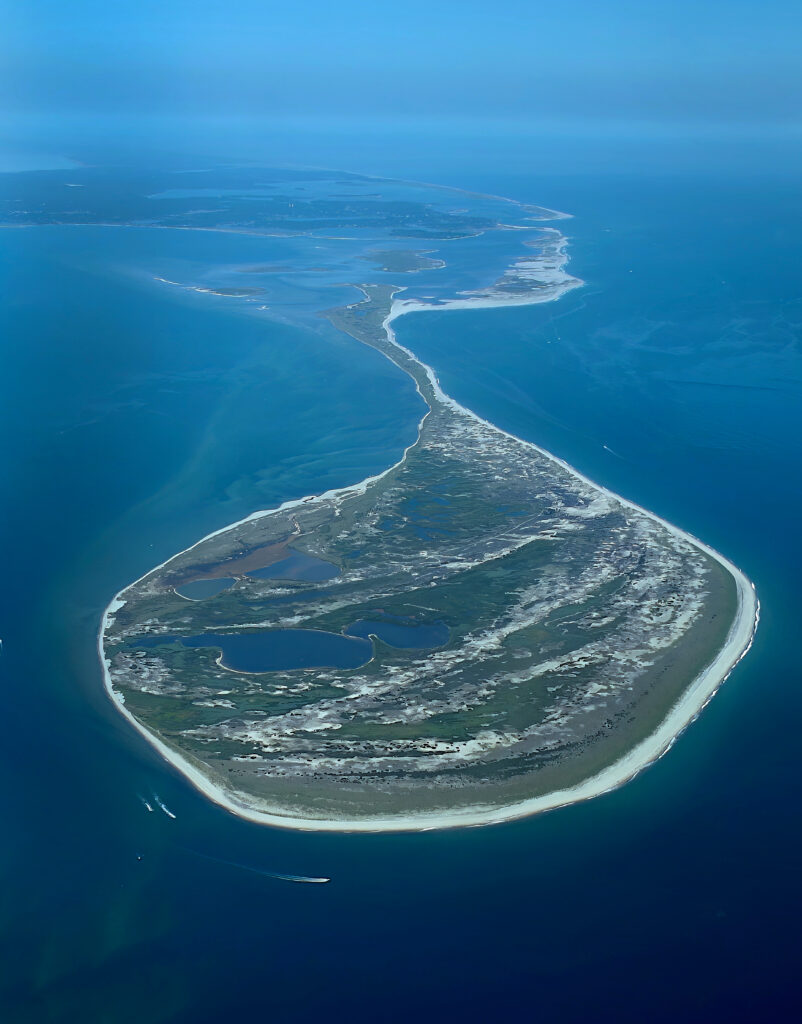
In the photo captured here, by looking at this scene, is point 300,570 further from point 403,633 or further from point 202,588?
point 403,633

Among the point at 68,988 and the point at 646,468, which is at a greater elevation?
the point at 646,468

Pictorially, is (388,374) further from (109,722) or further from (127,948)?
(127,948)

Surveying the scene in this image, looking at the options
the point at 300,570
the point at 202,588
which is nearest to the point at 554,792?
the point at 300,570

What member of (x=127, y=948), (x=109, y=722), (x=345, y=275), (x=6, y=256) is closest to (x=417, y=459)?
(x=109, y=722)

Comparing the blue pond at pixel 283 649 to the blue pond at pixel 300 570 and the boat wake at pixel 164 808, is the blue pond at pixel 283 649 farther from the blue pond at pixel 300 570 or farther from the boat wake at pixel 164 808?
the boat wake at pixel 164 808

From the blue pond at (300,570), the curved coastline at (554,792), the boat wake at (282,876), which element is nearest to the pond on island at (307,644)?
the blue pond at (300,570)
